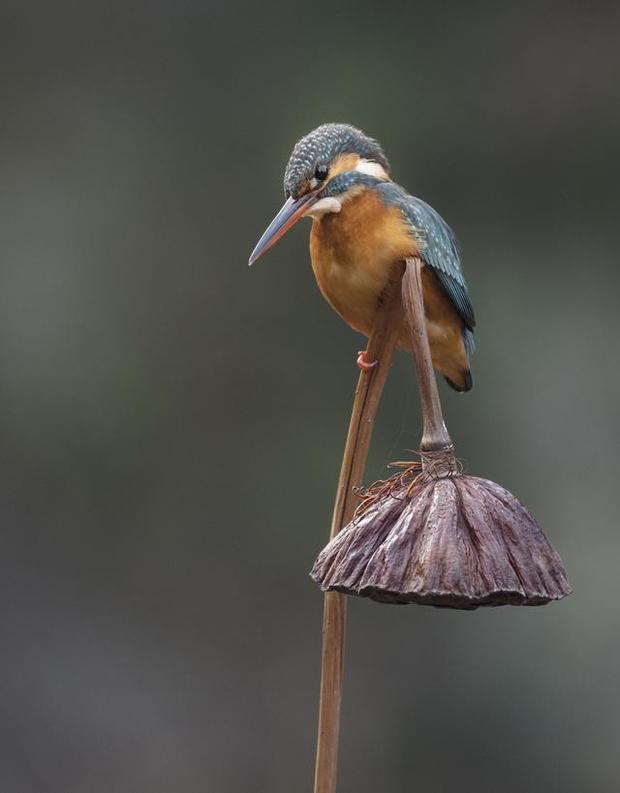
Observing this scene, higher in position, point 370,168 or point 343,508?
point 370,168

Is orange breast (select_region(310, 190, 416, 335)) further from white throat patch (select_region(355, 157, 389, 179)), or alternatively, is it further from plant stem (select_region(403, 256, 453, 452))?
plant stem (select_region(403, 256, 453, 452))

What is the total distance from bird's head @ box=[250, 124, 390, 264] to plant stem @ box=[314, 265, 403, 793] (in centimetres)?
9

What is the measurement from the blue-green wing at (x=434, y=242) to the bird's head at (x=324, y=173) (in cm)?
2

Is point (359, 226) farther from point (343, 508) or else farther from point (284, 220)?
point (343, 508)

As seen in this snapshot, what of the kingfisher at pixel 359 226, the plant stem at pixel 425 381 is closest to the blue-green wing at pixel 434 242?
the kingfisher at pixel 359 226

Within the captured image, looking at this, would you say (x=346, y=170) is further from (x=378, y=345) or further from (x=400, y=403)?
(x=400, y=403)

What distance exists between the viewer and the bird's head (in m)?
0.67

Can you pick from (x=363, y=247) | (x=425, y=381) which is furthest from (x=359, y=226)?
(x=425, y=381)

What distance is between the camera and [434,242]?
0.72 metres

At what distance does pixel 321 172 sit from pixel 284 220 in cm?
5

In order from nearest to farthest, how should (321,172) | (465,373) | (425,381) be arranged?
(425,381) → (321,172) → (465,373)

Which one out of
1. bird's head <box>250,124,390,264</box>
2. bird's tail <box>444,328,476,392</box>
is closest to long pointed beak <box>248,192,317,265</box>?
bird's head <box>250,124,390,264</box>

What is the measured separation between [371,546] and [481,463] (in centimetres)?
137

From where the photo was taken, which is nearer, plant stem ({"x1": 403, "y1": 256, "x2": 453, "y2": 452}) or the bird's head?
plant stem ({"x1": 403, "y1": 256, "x2": 453, "y2": 452})
